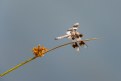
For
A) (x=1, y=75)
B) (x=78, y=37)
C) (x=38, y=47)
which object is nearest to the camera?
(x=1, y=75)

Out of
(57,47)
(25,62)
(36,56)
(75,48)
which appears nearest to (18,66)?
(25,62)

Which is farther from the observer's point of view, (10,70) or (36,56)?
(36,56)

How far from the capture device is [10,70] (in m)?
3.74

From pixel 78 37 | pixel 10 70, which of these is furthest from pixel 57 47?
pixel 10 70

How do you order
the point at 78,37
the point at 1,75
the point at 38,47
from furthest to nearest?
the point at 38,47 < the point at 78,37 < the point at 1,75

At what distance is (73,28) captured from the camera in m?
4.10

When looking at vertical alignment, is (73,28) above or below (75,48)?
A: above

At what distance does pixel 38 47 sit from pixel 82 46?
3.09 feet

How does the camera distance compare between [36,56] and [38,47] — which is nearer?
[36,56]

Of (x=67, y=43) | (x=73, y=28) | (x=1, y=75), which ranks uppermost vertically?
(x=73, y=28)

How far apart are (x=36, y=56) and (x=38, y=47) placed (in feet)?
1.52

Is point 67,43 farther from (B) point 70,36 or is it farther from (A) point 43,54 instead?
(A) point 43,54

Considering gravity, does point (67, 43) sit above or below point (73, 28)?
below

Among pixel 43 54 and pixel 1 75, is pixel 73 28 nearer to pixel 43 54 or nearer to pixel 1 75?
pixel 43 54
